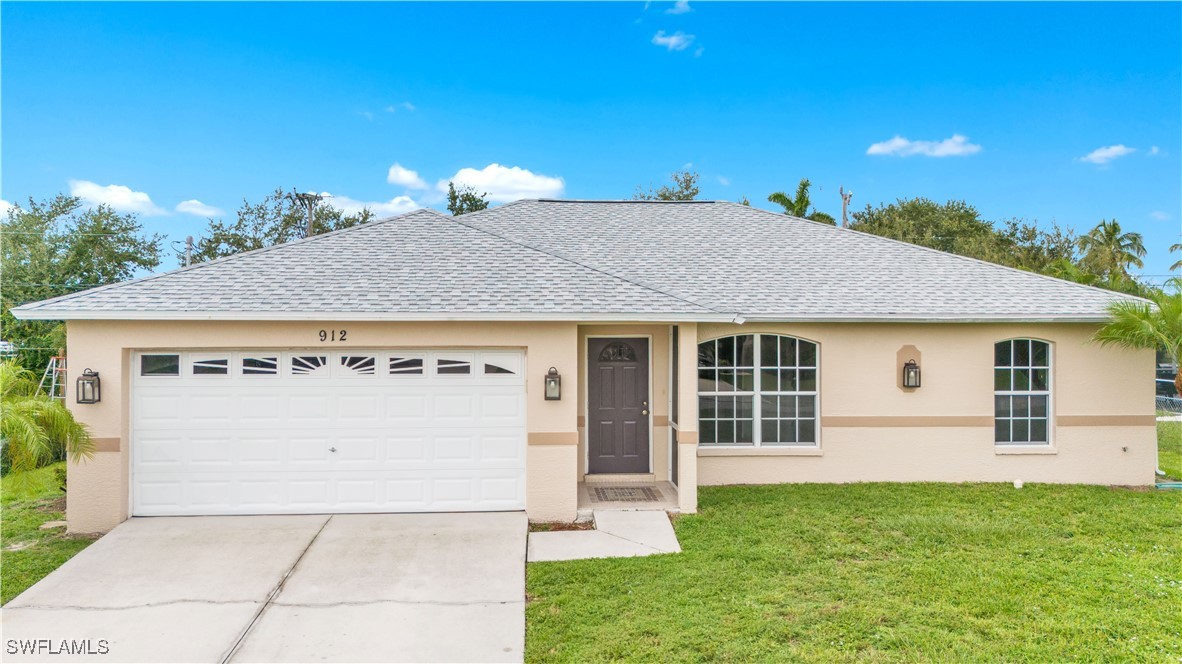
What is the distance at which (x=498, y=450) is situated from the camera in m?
7.85

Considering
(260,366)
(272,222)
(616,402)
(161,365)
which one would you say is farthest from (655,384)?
(272,222)

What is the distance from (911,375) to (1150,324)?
3.26 metres

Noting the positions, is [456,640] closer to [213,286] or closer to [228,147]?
[213,286]

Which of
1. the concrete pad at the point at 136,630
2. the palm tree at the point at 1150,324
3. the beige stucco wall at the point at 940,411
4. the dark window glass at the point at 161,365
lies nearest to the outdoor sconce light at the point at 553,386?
the beige stucco wall at the point at 940,411

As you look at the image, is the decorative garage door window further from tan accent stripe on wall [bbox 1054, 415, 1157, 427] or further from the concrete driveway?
tan accent stripe on wall [bbox 1054, 415, 1157, 427]

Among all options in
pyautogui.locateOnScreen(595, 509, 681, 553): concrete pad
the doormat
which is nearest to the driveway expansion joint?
pyautogui.locateOnScreen(595, 509, 681, 553): concrete pad

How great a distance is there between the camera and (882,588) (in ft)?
18.0

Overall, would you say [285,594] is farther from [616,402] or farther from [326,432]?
[616,402]

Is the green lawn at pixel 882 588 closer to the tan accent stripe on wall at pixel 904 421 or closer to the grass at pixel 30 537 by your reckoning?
the tan accent stripe on wall at pixel 904 421

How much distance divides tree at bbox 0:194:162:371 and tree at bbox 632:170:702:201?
23.6 m

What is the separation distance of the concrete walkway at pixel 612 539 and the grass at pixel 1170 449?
9386 millimetres

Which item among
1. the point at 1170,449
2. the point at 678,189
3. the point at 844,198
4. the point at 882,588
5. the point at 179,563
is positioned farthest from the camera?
the point at 678,189

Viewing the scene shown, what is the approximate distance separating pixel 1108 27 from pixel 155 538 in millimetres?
20696

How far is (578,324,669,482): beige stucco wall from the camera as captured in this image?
918cm
